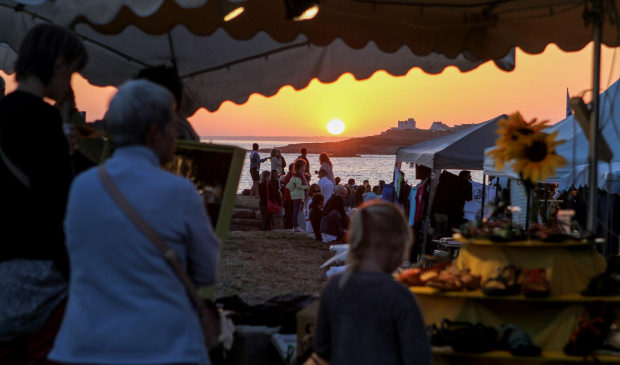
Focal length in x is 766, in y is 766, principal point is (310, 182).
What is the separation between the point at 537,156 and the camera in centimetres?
449

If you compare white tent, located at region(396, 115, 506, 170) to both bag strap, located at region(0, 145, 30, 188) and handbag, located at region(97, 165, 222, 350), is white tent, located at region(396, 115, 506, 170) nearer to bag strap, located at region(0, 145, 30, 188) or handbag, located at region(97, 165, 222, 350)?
bag strap, located at region(0, 145, 30, 188)

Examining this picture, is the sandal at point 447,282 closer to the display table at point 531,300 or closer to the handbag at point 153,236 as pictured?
the display table at point 531,300

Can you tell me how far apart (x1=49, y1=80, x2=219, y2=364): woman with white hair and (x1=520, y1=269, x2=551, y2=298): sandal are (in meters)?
2.33

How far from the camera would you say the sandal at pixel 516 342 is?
4059 millimetres

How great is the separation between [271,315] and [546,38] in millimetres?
2983

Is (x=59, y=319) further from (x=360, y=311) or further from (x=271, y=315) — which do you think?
(x=271, y=315)

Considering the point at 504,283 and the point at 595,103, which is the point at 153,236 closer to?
the point at 504,283

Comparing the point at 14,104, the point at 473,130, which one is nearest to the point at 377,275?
the point at 14,104

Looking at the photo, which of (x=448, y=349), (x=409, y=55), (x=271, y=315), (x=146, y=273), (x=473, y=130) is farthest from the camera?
(x=473, y=130)

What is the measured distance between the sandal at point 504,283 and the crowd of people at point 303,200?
12.2 meters

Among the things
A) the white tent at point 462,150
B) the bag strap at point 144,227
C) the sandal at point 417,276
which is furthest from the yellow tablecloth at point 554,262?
the white tent at point 462,150

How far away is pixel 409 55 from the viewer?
22.7ft

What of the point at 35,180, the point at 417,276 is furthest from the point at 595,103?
the point at 35,180

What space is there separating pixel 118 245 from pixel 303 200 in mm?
17245
